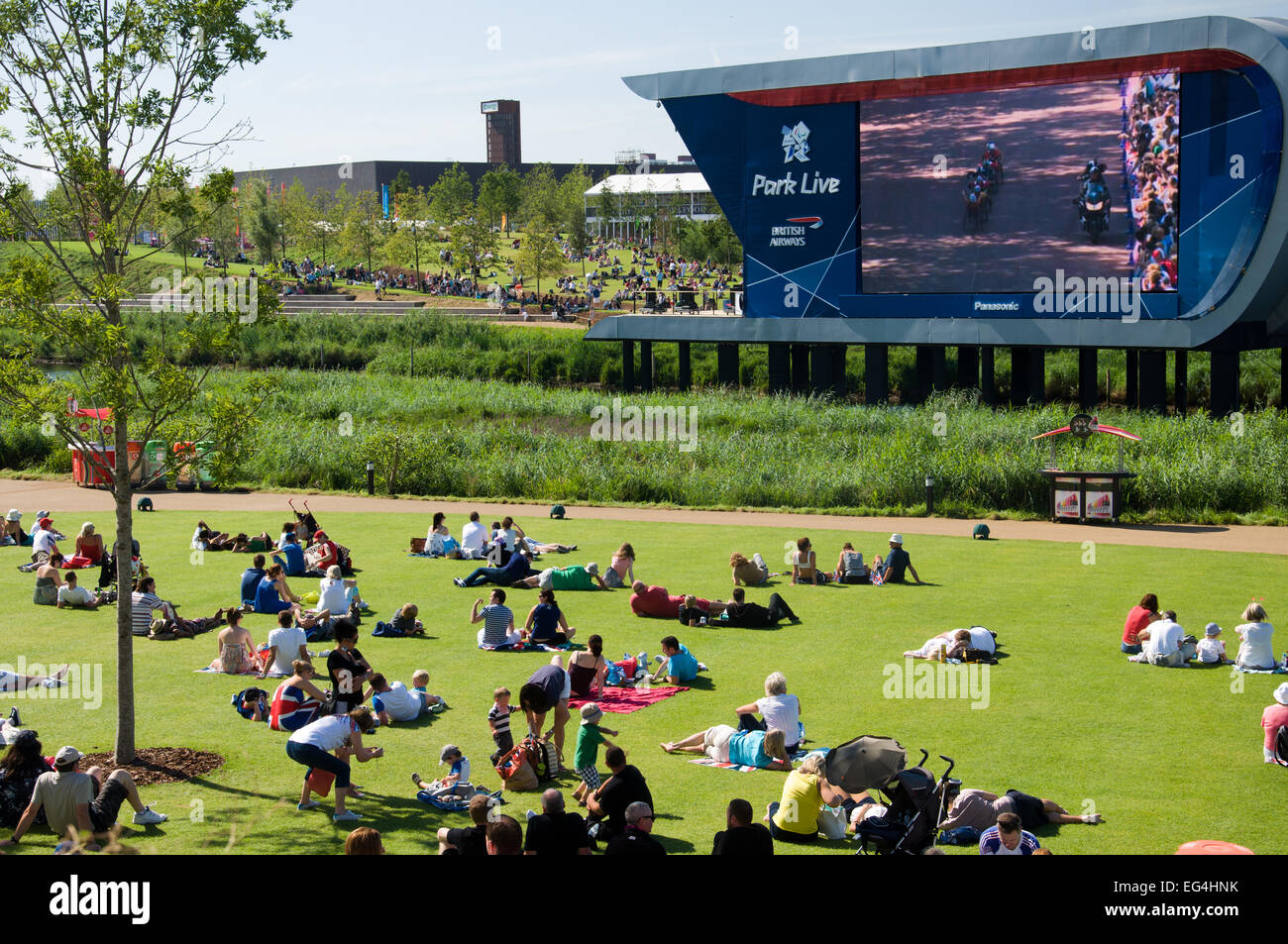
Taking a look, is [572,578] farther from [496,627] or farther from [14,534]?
[14,534]

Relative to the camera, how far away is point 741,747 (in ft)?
45.2

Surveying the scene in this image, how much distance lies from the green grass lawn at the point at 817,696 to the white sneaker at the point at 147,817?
0.11m

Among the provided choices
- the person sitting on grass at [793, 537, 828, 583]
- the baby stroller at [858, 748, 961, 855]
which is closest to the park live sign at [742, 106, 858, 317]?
the person sitting on grass at [793, 537, 828, 583]

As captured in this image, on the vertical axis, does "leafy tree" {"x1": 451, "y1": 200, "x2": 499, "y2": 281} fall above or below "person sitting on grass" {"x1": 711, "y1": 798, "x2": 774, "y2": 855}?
above

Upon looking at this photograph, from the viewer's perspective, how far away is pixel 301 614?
67.3ft

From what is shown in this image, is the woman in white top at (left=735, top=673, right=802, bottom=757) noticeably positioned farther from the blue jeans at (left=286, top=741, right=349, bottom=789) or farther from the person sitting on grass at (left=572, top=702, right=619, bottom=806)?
the blue jeans at (left=286, top=741, right=349, bottom=789)

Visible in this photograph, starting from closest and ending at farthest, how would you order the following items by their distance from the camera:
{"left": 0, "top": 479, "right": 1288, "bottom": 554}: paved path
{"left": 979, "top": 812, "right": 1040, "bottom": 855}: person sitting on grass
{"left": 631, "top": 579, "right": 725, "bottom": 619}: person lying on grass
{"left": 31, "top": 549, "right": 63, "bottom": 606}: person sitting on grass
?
{"left": 979, "top": 812, "right": 1040, "bottom": 855}: person sitting on grass < {"left": 631, "top": 579, "right": 725, "bottom": 619}: person lying on grass < {"left": 31, "top": 549, "right": 63, "bottom": 606}: person sitting on grass < {"left": 0, "top": 479, "right": 1288, "bottom": 554}: paved path

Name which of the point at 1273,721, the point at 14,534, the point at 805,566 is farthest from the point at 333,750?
the point at 14,534

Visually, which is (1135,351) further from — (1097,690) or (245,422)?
(245,422)

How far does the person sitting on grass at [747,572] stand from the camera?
22625mm

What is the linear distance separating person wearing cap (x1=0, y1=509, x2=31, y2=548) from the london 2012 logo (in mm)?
32638

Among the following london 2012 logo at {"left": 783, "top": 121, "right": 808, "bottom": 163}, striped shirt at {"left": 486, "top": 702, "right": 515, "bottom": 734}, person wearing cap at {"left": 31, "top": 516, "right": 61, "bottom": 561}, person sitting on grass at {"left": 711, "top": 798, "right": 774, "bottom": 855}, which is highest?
london 2012 logo at {"left": 783, "top": 121, "right": 808, "bottom": 163}

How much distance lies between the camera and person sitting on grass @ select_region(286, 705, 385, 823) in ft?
40.3

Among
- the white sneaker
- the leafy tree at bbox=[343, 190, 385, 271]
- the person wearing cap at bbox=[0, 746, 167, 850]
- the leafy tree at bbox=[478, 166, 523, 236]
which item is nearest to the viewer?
the person wearing cap at bbox=[0, 746, 167, 850]
